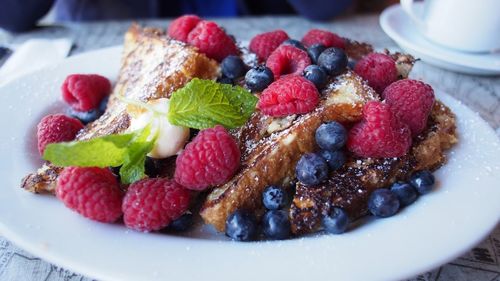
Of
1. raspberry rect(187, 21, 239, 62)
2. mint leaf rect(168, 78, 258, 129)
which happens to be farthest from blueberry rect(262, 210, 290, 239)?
raspberry rect(187, 21, 239, 62)

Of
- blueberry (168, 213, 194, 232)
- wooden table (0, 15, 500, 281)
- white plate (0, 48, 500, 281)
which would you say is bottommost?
wooden table (0, 15, 500, 281)

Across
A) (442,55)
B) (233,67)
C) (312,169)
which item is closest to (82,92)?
(233,67)

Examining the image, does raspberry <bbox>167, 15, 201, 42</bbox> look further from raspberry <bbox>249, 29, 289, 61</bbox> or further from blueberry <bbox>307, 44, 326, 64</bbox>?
blueberry <bbox>307, 44, 326, 64</bbox>

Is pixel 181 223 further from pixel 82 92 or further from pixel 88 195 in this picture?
pixel 82 92

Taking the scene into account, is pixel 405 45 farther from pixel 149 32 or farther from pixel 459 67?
pixel 149 32

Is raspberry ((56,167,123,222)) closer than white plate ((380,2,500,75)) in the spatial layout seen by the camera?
Yes

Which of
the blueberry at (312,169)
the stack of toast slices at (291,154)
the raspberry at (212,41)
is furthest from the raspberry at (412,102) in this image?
the raspberry at (212,41)

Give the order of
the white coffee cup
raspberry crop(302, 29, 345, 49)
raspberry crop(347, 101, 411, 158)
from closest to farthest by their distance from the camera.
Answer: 1. raspberry crop(347, 101, 411, 158)
2. raspberry crop(302, 29, 345, 49)
3. the white coffee cup

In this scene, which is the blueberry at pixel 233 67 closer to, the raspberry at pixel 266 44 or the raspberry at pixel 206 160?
the raspberry at pixel 266 44
